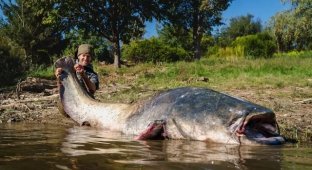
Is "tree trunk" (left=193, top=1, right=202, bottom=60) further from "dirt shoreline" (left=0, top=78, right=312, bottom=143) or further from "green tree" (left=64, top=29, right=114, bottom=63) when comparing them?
"dirt shoreline" (left=0, top=78, right=312, bottom=143)

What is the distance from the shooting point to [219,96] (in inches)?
203

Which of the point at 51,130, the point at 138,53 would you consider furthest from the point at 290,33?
the point at 51,130

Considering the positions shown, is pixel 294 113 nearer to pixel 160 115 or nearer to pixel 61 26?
pixel 160 115

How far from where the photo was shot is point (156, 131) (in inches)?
208

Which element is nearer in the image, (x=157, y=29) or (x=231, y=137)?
(x=231, y=137)

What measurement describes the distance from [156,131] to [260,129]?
3.95ft

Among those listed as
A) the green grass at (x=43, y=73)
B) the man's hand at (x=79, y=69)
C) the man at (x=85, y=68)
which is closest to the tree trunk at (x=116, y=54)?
the green grass at (x=43, y=73)

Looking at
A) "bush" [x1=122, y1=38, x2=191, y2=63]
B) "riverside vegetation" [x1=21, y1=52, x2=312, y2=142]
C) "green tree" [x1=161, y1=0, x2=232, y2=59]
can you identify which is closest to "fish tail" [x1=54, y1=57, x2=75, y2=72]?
"riverside vegetation" [x1=21, y1=52, x2=312, y2=142]

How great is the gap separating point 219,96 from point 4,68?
1348cm

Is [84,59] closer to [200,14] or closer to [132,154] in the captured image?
[132,154]

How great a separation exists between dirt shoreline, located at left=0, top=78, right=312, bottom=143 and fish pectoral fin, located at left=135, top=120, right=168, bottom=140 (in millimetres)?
1502

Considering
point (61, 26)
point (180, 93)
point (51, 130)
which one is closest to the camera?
point (180, 93)

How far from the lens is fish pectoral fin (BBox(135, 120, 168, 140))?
5.22 m

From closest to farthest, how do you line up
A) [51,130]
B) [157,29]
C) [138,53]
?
[51,130]
[138,53]
[157,29]
